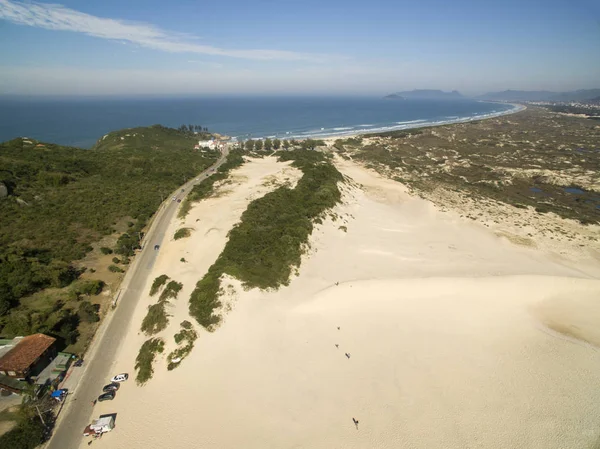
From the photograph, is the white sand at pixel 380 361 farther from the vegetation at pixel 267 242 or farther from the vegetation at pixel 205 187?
the vegetation at pixel 205 187

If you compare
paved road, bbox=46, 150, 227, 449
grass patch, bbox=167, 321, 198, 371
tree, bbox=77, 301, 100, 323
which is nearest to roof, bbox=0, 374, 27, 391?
paved road, bbox=46, 150, 227, 449

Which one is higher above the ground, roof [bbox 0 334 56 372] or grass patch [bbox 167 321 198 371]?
roof [bbox 0 334 56 372]

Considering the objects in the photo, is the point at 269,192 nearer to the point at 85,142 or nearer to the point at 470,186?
the point at 470,186

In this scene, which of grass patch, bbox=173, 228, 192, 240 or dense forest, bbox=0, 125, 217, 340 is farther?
grass patch, bbox=173, 228, 192, 240

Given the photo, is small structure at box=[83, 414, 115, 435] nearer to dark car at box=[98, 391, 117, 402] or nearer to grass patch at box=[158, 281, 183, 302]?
dark car at box=[98, 391, 117, 402]

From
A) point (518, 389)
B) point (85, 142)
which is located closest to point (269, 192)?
point (518, 389)

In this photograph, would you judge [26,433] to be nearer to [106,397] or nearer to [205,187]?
[106,397]

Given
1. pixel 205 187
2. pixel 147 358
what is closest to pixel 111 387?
pixel 147 358
